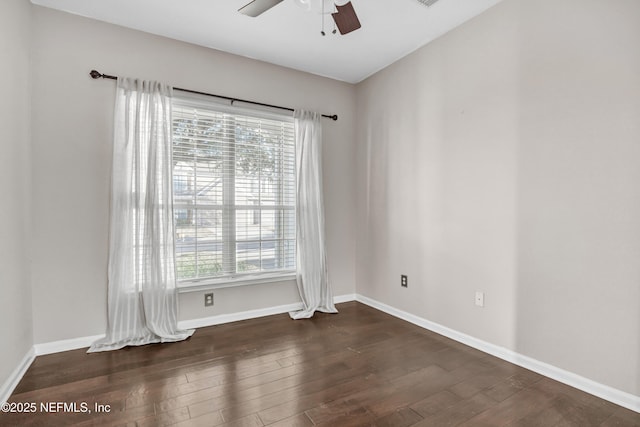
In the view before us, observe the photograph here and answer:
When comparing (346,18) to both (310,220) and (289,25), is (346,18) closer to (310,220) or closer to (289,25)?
(289,25)

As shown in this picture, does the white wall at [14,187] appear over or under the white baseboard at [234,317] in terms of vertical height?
over

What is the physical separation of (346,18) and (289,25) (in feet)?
3.16

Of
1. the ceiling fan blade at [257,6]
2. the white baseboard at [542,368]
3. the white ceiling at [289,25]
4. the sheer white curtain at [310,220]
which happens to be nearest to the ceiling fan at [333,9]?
the ceiling fan blade at [257,6]

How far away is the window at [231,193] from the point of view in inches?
120

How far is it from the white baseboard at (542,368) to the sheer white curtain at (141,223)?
234cm

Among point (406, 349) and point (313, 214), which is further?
point (313, 214)

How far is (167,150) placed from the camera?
9.42 feet

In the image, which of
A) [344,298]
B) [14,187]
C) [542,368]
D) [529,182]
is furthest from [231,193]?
[542,368]

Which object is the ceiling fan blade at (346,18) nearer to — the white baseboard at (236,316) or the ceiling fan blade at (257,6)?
the ceiling fan blade at (257,6)

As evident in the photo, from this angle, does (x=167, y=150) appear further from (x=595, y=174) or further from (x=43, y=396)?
(x=595, y=174)

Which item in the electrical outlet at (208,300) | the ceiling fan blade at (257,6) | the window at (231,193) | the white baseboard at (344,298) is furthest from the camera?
the white baseboard at (344,298)

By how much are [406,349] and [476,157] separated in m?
1.69

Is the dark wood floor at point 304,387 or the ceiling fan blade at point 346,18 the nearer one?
the dark wood floor at point 304,387

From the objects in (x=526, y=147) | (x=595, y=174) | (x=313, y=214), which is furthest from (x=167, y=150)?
(x=595, y=174)
